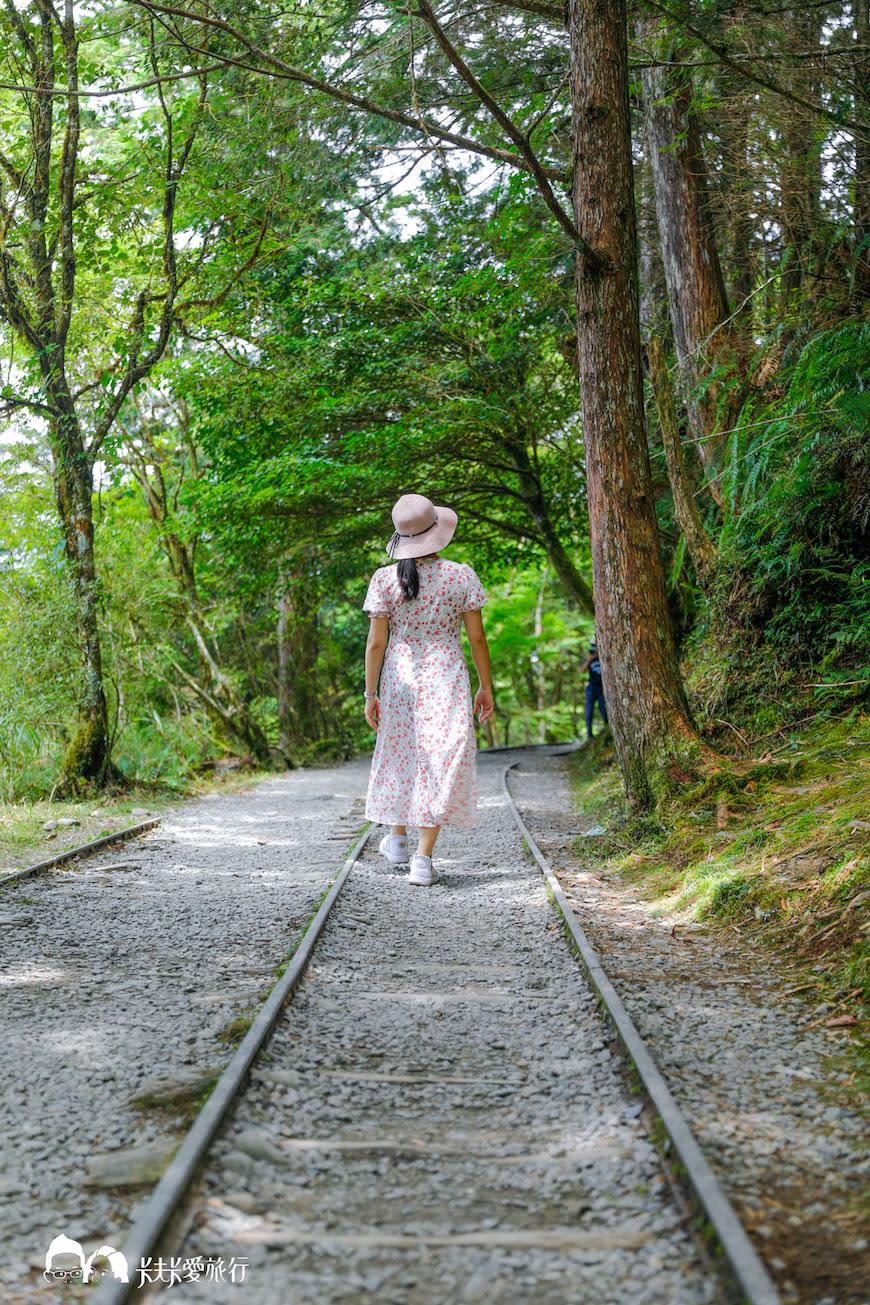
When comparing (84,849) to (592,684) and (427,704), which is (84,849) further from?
(592,684)

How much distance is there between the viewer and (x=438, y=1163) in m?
2.63

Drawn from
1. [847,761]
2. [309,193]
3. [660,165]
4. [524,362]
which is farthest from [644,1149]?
[524,362]

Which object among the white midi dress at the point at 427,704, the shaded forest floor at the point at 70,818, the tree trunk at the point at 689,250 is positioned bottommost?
the shaded forest floor at the point at 70,818

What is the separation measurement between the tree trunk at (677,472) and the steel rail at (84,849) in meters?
5.41

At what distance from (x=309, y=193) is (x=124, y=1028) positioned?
10570 millimetres

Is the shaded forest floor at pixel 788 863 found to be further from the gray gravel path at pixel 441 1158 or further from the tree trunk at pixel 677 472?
the tree trunk at pixel 677 472

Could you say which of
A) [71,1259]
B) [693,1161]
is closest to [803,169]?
[693,1161]

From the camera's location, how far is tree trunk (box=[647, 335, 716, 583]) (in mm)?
8203

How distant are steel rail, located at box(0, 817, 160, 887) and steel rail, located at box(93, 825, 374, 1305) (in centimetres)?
319

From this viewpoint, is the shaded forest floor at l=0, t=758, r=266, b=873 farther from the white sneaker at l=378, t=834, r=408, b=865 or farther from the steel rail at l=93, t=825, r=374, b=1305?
the steel rail at l=93, t=825, r=374, b=1305

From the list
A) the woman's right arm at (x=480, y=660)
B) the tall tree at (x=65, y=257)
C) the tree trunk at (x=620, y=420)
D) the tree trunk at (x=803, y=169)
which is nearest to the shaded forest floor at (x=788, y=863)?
the tree trunk at (x=620, y=420)

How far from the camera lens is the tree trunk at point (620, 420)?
6.88 meters

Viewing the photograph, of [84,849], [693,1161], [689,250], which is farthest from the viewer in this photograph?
[689,250]

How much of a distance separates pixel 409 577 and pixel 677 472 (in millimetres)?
3211
